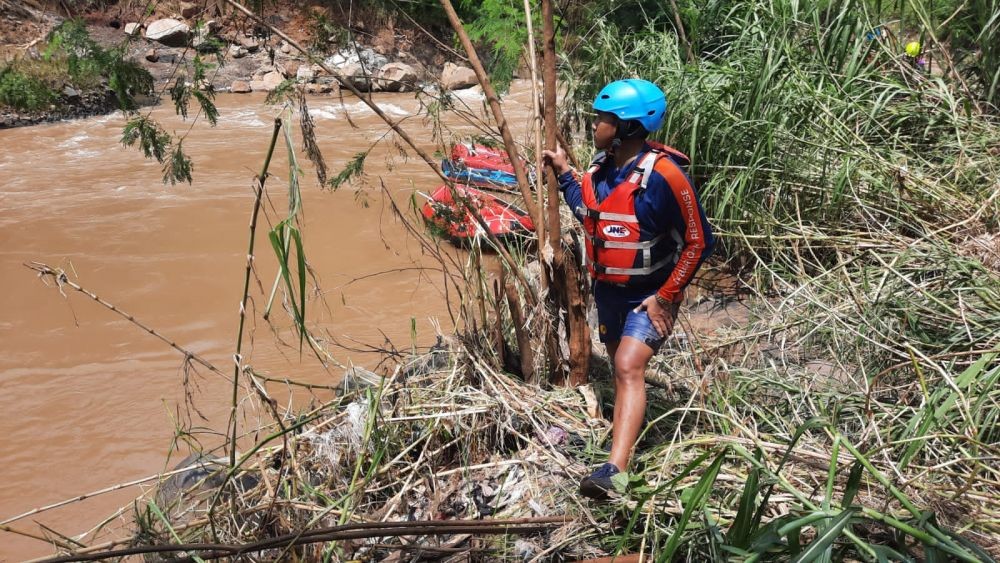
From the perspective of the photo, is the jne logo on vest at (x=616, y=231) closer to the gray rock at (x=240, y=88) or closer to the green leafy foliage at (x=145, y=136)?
the green leafy foliage at (x=145, y=136)

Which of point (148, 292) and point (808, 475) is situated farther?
point (148, 292)

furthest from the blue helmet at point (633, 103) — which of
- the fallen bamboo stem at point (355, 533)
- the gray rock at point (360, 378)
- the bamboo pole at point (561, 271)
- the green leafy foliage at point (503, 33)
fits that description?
the green leafy foliage at point (503, 33)

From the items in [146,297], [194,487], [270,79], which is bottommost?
[146,297]

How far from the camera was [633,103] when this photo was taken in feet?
8.04

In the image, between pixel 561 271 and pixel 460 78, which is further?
pixel 460 78

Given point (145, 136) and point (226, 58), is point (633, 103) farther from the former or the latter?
point (226, 58)

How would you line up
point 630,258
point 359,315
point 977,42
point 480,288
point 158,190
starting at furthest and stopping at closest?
point 158,190
point 359,315
point 977,42
point 480,288
point 630,258

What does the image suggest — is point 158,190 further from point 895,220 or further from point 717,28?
point 895,220

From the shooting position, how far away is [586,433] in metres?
2.73

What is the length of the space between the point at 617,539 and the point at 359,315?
194 inches

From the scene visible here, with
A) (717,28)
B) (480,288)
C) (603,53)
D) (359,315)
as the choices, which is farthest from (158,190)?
(480,288)

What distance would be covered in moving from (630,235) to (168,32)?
17.9m

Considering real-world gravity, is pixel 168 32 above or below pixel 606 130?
above

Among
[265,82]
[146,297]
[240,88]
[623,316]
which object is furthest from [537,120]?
[265,82]
